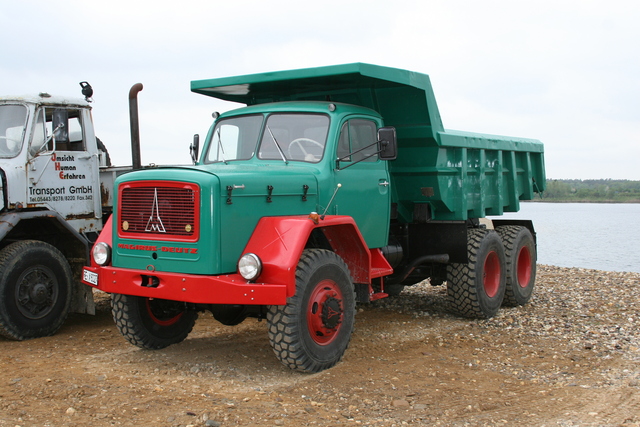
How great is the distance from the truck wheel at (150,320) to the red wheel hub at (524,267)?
5.51 metres

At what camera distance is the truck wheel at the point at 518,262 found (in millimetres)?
9823

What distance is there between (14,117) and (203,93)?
2.31m

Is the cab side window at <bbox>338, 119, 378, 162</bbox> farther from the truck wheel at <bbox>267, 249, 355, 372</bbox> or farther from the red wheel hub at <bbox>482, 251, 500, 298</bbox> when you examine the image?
the red wheel hub at <bbox>482, 251, 500, 298</bbox>

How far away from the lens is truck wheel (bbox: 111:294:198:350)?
21.9 feet

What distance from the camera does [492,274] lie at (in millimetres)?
9445

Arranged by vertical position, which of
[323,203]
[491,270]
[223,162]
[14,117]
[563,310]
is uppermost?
[14,117]

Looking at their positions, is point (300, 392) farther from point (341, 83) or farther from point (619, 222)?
point (619, 222)

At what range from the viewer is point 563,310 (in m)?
9.59

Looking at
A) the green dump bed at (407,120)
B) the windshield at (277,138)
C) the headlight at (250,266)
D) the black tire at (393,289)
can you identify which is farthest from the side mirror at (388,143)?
the black tire at (393,289)

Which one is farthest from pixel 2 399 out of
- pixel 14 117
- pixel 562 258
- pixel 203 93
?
pixel 562 258

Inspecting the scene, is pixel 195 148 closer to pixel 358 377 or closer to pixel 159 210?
pixel 159 210

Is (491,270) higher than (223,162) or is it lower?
lower

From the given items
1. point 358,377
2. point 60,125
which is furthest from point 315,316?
point 60,125

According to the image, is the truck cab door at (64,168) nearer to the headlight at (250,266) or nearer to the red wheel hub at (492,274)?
the headlight at (250,266)
